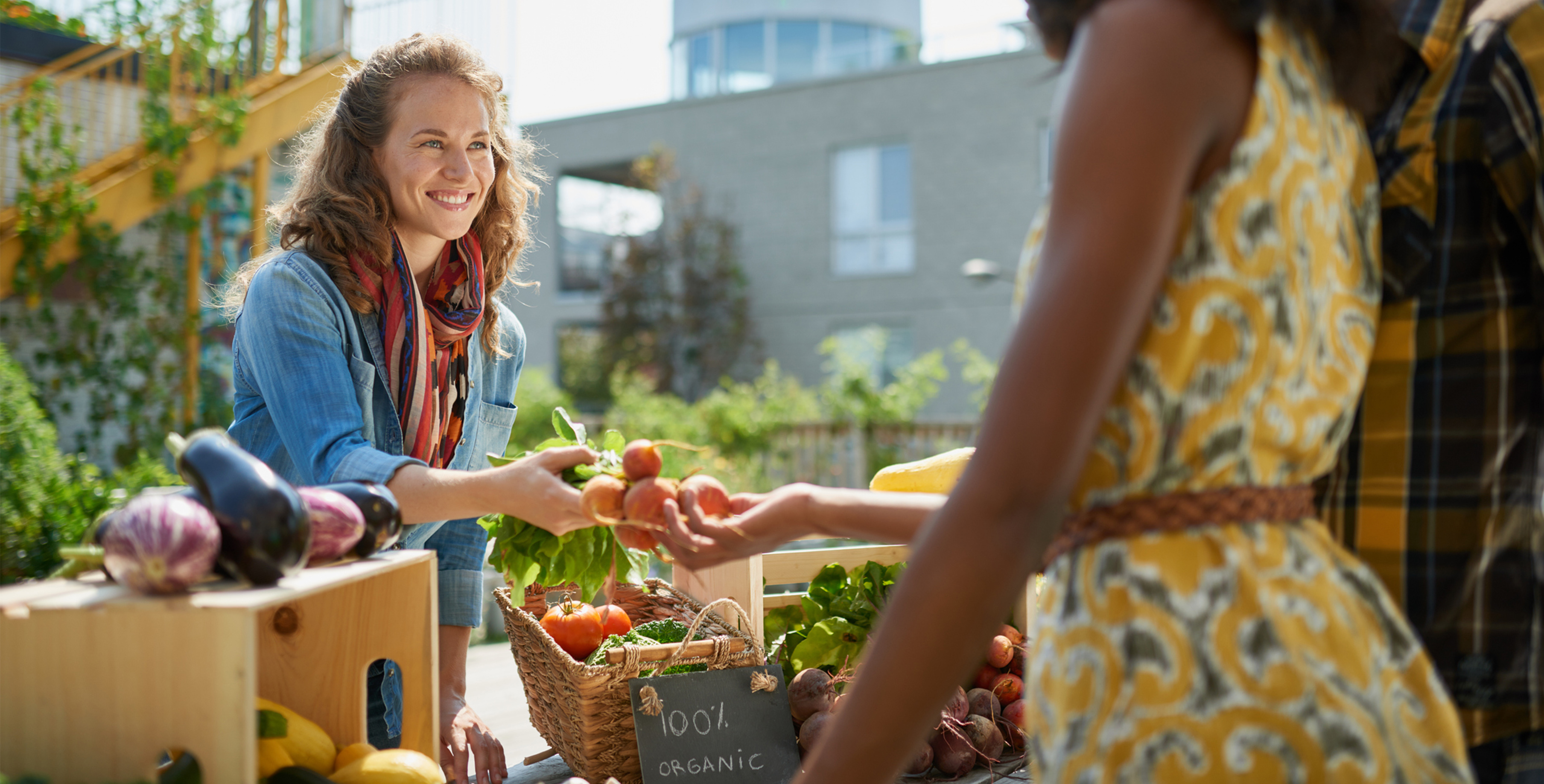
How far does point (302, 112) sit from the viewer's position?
8859 mm

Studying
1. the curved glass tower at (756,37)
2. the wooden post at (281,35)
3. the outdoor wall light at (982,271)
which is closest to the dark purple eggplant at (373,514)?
the wooden post at (281,35)

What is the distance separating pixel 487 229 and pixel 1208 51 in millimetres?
1885

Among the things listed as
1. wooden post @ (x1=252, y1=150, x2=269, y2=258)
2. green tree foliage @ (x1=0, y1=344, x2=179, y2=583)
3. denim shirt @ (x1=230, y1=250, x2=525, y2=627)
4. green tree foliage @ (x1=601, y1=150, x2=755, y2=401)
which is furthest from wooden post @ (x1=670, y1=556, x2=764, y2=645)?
green tree foliage @ (x1=601, y1=150, x2=755, y2=401)

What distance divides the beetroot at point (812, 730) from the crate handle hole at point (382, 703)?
77cm

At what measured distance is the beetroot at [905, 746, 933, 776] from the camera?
1.97 meters

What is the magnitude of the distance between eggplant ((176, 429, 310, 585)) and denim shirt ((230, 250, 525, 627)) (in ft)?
1.52

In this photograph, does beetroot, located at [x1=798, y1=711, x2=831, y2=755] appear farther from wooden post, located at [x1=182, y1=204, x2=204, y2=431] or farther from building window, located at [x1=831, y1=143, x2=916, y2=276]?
building window, located at [x1=831, y1=143, x2=916, y2=276]

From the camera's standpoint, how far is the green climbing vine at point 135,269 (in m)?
7.88

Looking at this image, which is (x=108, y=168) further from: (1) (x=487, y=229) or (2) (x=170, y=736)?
(2) (x=170, y=736)

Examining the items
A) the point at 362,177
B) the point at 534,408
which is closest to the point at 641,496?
the point at 362,177

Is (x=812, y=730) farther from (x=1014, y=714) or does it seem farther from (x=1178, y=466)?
(x=1178, y=466)

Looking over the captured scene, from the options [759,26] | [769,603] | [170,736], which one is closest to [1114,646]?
[170,736]

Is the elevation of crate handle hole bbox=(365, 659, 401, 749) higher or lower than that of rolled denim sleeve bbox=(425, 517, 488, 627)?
lower

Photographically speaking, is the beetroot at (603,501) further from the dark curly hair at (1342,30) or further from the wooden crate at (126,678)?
the dark curly hair at (1342,30)
